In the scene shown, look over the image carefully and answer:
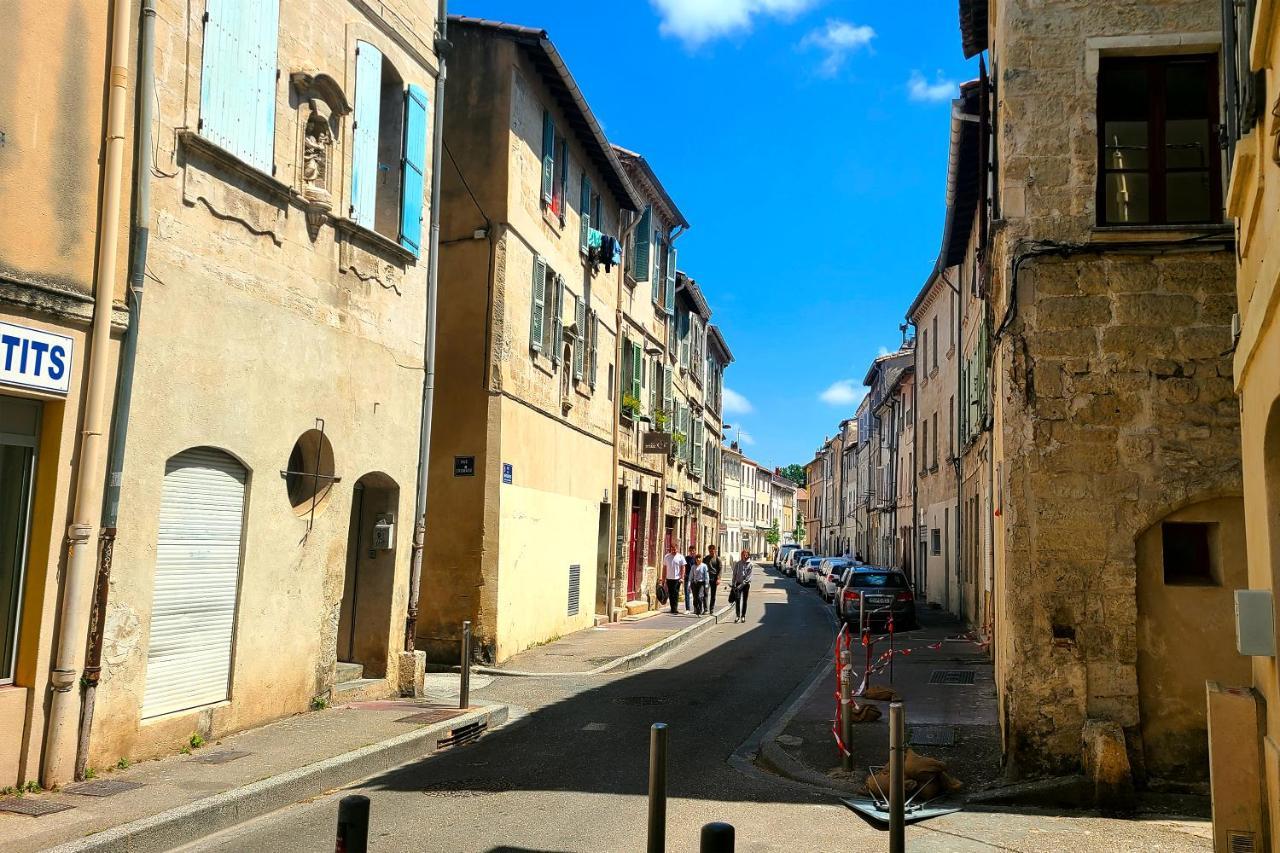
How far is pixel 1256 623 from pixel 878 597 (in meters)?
17.4

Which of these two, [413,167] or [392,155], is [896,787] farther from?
[392,155]

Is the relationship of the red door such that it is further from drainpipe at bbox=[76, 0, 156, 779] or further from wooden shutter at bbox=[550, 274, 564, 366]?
drainpipe at bbox=[76, 0, 156, 779]

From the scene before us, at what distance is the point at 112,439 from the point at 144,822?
110 inches

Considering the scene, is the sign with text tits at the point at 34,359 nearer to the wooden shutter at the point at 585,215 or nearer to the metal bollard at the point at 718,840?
the metal bollard at the point at 718,840

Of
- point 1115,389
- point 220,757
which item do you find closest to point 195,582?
point 220,757

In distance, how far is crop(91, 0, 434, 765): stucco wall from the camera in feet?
26.9

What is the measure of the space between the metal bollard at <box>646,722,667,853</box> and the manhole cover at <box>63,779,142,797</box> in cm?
421

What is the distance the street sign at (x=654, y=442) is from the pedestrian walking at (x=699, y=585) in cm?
312

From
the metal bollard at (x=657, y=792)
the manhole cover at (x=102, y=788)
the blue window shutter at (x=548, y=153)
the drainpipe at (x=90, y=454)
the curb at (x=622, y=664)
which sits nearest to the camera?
the metal bollard at (x=657, y=792)

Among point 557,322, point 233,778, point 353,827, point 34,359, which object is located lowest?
point 233,778

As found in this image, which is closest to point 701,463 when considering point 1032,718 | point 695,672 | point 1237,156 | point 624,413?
point 624,413

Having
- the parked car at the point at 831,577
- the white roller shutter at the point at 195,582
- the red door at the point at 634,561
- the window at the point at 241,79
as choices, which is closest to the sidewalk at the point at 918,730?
the white roller shutter at the point at 195,582

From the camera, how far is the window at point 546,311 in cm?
1703

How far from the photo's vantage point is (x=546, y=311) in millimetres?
17984
